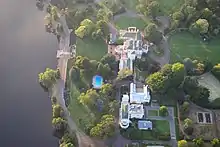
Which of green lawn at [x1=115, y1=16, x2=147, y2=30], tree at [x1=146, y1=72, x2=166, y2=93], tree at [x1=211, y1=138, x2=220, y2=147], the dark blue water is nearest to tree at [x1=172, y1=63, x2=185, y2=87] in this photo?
tree at [x1=146, y1=72, x2=166, y2=93]

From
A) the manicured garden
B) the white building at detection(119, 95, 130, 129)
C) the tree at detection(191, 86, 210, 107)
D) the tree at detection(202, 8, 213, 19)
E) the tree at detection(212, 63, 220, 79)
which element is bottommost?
the manicured garden

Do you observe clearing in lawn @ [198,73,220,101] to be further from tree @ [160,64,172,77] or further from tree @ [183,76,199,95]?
tree @ [160,64,172,77]

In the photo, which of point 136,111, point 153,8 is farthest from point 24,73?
point 153,8

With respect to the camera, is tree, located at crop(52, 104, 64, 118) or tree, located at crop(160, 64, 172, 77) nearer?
tree, located at crop(52, 104, 64, 118)

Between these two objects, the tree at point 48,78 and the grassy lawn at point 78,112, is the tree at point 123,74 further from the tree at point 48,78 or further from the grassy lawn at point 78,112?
the tree at point 48,78

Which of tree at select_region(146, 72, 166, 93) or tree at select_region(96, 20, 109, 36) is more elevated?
tree at select_region(96, 20, 109, 36)

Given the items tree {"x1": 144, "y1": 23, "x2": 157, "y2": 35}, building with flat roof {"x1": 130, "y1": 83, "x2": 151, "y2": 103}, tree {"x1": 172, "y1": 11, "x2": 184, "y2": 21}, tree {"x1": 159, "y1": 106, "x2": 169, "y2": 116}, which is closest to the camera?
tree {"x1": 159, "y1": 106, "x2": 169, "y2": 116}

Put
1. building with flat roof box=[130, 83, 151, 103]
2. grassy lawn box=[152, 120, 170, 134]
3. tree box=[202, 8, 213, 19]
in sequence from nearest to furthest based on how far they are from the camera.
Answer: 1. grassy lawn box=[152, 120, 170, 134]
2. building with flat roof box=[130, 83, 151, 103]
3. tree box=[202, 8, 213, 19]
